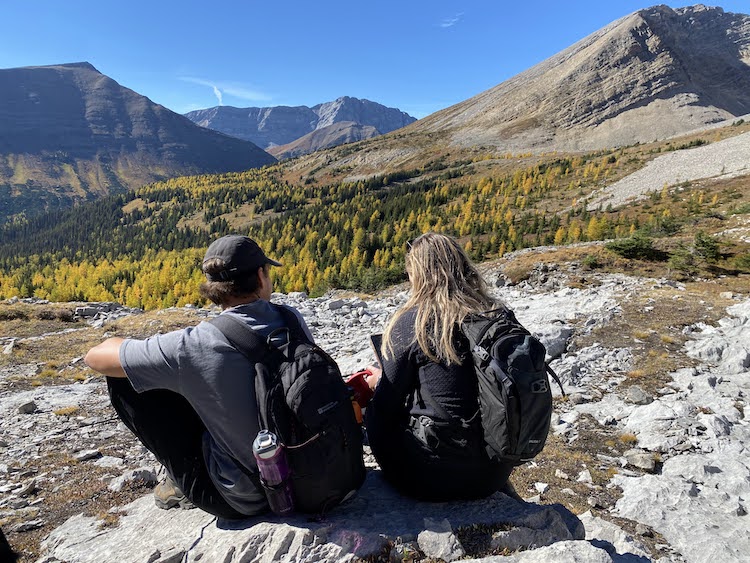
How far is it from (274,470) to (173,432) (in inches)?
36.9

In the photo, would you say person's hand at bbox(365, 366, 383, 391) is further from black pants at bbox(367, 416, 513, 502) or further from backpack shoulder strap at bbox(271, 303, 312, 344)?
backpack shoulder strap at bbox(271, 303, 312, 344)

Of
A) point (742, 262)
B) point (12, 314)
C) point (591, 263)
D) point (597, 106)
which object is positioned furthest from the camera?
point (597, 106)

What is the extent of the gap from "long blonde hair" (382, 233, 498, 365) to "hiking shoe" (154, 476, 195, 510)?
2.31 metres

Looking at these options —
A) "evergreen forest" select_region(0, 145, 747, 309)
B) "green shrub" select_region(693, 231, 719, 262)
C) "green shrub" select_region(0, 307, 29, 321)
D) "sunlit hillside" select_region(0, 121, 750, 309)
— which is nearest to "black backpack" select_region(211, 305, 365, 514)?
"sunlit hillside" select_region(0, 121, 750, 309)

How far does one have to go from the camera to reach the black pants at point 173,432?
9.66 ft

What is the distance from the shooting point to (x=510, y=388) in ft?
8.66

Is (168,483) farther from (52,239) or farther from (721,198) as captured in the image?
(52,239)

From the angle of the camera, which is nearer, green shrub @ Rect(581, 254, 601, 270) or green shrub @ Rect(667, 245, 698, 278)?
Result: green shrub @ Rect(667, 245, 698, 278)

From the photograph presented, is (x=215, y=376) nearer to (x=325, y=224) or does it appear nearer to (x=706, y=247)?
(x=706, y=247)

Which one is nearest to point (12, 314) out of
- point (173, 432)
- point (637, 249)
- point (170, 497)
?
point (170, 497)

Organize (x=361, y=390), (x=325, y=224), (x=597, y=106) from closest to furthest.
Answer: (x=361, y=390) → (x=325, y=224) → (x=597, y=106)

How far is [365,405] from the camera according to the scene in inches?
145

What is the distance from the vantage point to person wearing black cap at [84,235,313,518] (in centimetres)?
260

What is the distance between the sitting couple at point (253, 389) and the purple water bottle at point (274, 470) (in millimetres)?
186
